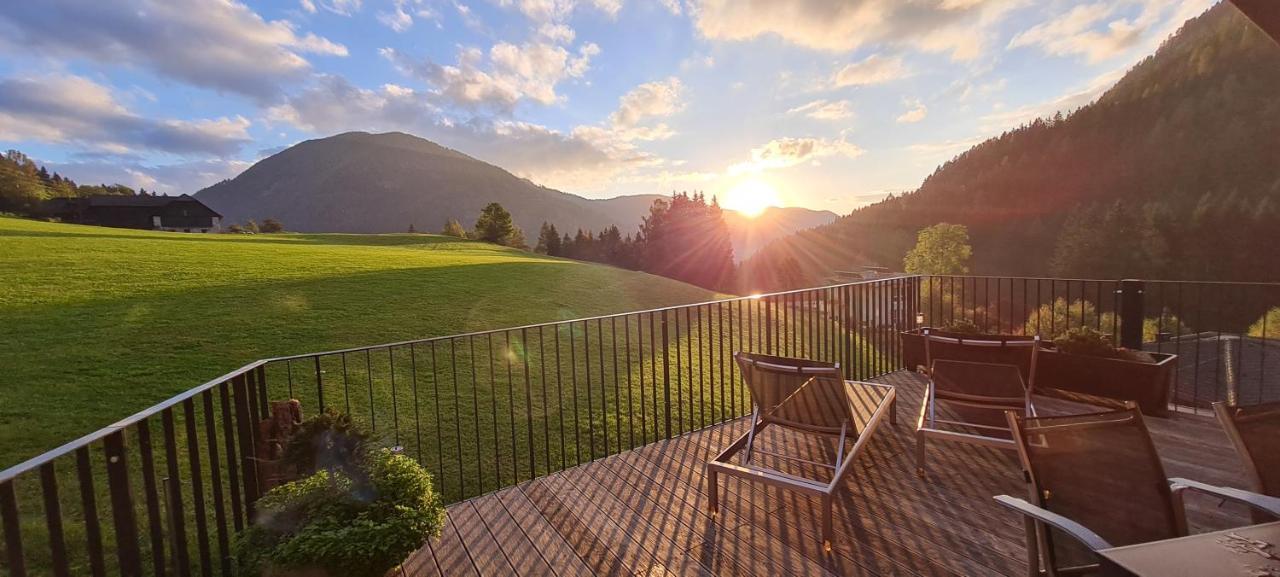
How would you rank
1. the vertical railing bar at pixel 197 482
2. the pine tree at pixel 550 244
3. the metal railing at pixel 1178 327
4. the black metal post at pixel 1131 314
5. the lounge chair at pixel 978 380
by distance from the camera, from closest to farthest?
the vertical railing bar at pixel 197 482 < the lounge chair at pixel 978 380 < the metal railing at pixel 1178 327 < the black metal post at pixel 1131 314 < the pine tree at pixel 550 244

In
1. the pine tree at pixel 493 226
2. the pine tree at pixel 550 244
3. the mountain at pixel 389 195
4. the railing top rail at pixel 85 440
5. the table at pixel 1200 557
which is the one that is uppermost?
the mountain at pixel 389 195

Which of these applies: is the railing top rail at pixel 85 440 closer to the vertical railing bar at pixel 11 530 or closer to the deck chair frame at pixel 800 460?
the vertical railing bar at pixel 11 530

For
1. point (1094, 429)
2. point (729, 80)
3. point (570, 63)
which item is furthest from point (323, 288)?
point (1094, 429)

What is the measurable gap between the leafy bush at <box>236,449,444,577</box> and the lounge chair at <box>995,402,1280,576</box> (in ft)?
7.48

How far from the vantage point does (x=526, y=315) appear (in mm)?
11758

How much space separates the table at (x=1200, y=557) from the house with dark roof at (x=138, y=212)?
64.6 meters

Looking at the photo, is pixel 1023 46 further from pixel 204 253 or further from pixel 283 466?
pixel 204 253

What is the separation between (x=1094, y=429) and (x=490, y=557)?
9.16 feet

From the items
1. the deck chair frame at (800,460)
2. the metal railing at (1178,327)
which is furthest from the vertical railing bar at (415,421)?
the metal railing at (1178,327)

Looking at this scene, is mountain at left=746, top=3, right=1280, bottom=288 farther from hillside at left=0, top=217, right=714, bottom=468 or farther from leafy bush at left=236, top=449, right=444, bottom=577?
leafy bush at left=236, top=449, right=444, bottom=577

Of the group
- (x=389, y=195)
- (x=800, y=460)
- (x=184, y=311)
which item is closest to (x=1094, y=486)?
(x=800, y=460)

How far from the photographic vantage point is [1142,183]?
48.3m

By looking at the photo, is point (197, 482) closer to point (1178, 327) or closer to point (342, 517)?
point (342, 517)

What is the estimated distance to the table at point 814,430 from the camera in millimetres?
2549
